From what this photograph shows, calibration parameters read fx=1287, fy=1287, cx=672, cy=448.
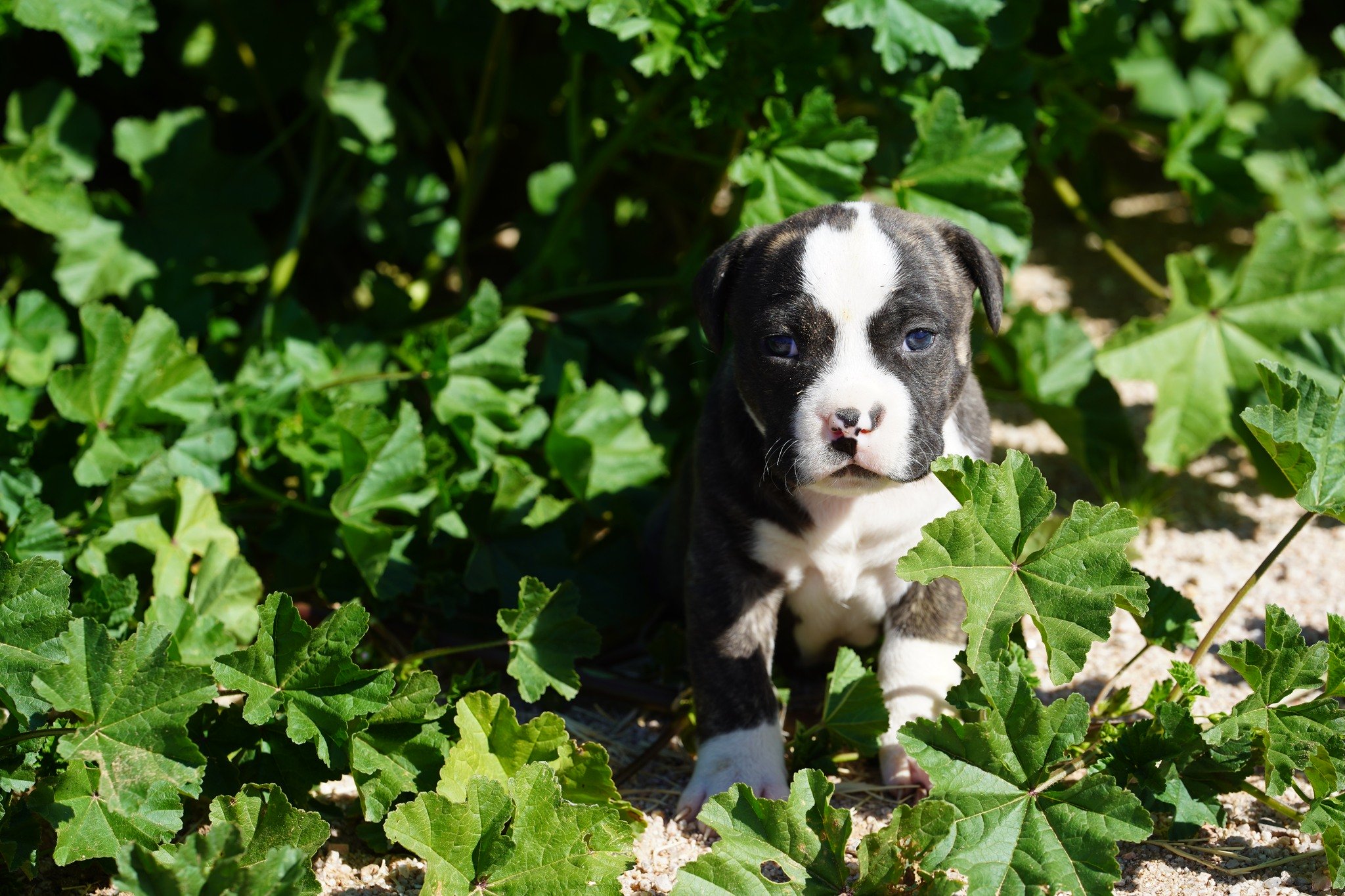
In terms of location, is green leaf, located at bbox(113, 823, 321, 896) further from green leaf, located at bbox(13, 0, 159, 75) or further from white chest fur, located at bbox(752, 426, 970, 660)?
green leaf, located at bbox(13, 0, 159, 75)

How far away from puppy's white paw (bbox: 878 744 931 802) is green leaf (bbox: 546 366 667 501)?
1378mm

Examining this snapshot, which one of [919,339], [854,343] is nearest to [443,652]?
[854,343]

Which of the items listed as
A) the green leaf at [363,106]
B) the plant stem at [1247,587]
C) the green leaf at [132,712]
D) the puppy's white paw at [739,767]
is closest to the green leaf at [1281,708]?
the plant stem at [1247,587]

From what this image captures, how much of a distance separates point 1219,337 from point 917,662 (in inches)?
75.3

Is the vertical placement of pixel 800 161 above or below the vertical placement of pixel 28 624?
above

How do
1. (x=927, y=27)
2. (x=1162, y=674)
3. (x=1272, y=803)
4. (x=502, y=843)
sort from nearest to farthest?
(x=502, y=843)
(x=1272, y=803)
(x=1162, y=674)
(x=927, y=27)

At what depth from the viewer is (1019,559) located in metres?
2.90

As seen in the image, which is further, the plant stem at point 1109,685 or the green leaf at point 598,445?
the green leaf at point 598,445

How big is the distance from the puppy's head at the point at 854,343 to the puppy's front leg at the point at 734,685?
42 centimetres

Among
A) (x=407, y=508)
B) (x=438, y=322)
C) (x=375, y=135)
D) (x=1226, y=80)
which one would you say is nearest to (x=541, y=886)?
(x=407, y=508)

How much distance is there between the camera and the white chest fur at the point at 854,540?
10.9 ft

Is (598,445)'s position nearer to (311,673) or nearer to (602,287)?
(602,287)

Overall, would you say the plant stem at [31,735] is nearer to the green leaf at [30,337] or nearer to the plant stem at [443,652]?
the plant stem at [443,652]

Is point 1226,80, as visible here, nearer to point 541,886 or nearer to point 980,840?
point 980,840
